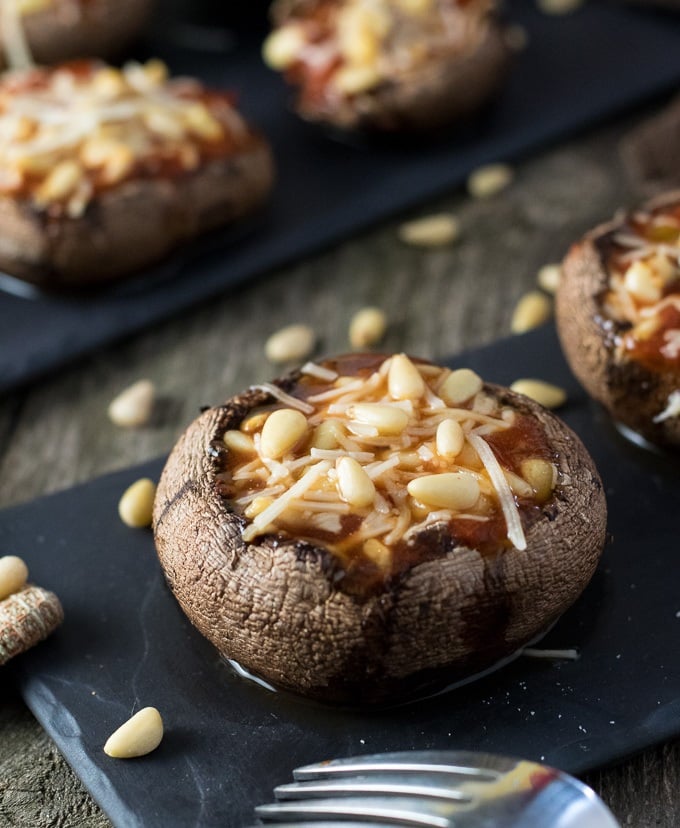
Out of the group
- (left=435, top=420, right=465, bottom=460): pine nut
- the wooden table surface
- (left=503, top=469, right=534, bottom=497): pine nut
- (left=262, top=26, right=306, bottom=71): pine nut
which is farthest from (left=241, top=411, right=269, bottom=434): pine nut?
(left=262, top=26, right=306, bottom=71): pine nut

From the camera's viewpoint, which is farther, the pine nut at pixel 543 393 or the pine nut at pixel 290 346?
the pine nut at pixel 290 346

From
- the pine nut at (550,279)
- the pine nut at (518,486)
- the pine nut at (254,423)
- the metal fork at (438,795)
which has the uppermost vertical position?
the pine nut at (254,423)

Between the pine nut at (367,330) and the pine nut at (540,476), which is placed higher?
the pine nut at (540,476)

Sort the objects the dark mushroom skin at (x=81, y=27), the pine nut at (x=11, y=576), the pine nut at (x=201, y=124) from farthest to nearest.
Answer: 1. the dark mushroom skin at (x=81, y=27)
2. the pine nut at (x=201, y=124)
3. the pine nut at (x=11, y=576)

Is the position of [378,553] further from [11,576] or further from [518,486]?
[11,576]

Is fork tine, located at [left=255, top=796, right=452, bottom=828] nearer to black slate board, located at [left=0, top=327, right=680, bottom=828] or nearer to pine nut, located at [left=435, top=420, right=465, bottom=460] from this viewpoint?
black slate board, located at [left=0, top=327, right=680, bottom=828]

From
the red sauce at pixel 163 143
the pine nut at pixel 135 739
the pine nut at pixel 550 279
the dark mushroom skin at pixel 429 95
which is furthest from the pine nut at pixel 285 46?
the pine nut at pixel 135 739

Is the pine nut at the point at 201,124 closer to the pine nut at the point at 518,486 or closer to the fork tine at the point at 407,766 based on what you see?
the pine nut at the point at 518,486
